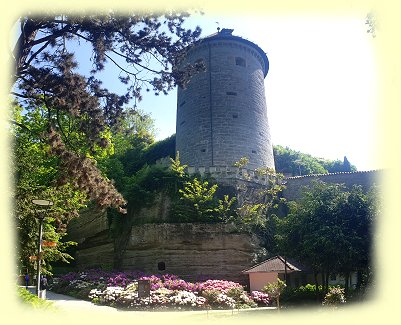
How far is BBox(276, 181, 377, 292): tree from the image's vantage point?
643 inches

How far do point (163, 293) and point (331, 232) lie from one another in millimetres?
7946

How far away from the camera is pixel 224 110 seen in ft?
95.6

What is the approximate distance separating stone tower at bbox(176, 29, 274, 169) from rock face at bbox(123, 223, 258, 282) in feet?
21.3

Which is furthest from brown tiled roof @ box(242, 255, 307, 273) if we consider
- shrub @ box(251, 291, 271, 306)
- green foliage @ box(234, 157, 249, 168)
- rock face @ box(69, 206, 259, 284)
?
green foliage @ box(234, 157, 249, 168)

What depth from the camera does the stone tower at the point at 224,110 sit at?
93.8ft

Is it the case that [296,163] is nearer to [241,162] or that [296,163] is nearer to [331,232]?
[241,162]

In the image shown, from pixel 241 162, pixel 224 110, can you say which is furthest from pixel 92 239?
pixel 224 110

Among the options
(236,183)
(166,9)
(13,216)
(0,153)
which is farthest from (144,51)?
(236,183)

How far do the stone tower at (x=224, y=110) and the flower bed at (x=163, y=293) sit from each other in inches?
422

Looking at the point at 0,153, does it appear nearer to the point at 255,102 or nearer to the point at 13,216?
the point at 13,216

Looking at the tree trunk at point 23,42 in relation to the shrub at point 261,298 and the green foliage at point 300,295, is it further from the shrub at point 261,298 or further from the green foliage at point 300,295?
the green foliage at point 300,295

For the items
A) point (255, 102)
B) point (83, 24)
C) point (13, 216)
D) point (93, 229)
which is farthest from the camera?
point (255, 102)

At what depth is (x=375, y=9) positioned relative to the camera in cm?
802

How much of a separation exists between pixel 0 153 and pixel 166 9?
593cm
